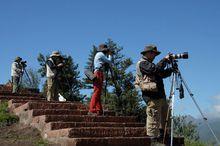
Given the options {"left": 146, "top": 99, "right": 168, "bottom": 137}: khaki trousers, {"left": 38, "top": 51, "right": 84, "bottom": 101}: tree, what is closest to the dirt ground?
{"left": 146, "top": 99, "right": 168, "bottom": 137}: khaki trousers

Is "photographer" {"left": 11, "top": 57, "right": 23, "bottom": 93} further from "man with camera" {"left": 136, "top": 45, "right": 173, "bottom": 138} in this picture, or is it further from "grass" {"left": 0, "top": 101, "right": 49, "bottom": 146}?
"man with camera" {"left": 136, "top": 45, "right": 173, "bottom": 138}

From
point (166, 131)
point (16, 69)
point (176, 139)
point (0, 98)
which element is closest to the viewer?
point (166, 131)

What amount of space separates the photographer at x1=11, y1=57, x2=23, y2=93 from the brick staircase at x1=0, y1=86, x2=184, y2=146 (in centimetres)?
457

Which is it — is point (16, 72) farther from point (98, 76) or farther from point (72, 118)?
point (98, 76)

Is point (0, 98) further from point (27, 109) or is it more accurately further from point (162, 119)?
point (162, 119)

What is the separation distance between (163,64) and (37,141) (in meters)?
3.38

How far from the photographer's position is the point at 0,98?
16.3 metres

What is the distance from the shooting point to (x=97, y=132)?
10.5m

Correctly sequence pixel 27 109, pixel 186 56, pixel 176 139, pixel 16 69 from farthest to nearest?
1. pixel 16 69
2. pixel 27 109
3. pixel 176 139
4. pixel 186 56

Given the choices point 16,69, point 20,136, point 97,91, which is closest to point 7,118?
point 20,136

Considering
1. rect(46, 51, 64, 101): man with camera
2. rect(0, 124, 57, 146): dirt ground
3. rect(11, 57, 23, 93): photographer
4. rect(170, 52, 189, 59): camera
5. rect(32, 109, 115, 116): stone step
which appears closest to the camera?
rect(170, 52, 189, 59): camera

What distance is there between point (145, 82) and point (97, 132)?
5.85ft

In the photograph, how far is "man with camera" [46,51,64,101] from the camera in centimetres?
1491

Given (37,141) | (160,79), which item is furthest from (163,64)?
(37,141)
